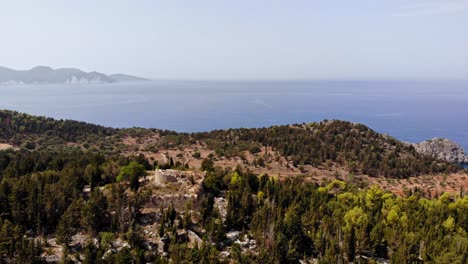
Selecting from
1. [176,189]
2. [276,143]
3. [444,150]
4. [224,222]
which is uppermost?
[176,189]

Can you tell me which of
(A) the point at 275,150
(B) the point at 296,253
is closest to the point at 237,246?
(B) the point at 296,253

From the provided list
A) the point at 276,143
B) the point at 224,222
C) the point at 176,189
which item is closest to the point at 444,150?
the point at 276,143

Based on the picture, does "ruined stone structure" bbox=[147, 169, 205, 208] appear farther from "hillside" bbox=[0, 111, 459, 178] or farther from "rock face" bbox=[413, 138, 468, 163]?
"rock face" bbox=[413, 138, 468, 163]

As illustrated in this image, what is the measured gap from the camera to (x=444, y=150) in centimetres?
11775

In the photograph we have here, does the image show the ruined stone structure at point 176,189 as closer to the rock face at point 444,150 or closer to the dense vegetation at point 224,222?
the dense vegetation at point 224,222

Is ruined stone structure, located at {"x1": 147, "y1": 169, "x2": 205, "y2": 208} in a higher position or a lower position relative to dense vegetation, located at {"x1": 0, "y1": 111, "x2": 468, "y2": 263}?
higher

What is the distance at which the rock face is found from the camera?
116 meters

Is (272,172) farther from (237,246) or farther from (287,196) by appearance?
(237,246)

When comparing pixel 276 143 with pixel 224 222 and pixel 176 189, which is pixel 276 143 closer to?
pixel 176 189

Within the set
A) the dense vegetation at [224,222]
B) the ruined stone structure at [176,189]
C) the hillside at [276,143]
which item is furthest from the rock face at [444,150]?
the ruined stone structure at [176,189]

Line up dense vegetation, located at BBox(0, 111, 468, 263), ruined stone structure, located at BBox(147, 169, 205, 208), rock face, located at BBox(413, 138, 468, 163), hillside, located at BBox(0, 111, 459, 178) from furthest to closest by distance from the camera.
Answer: rock face, located at BBox(413, 138, 468, 163)
hillside, located at BBox(0, 111, 459, 178)
ruined stone structure, located at BBox(147, 169, 205, 208)
dense vegetation, located at BBox(0, 111, 468, 263)

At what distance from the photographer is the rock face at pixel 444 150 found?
116 metres

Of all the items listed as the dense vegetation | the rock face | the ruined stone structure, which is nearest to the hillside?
the dense vegetation

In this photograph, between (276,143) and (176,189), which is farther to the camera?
(276,143)
